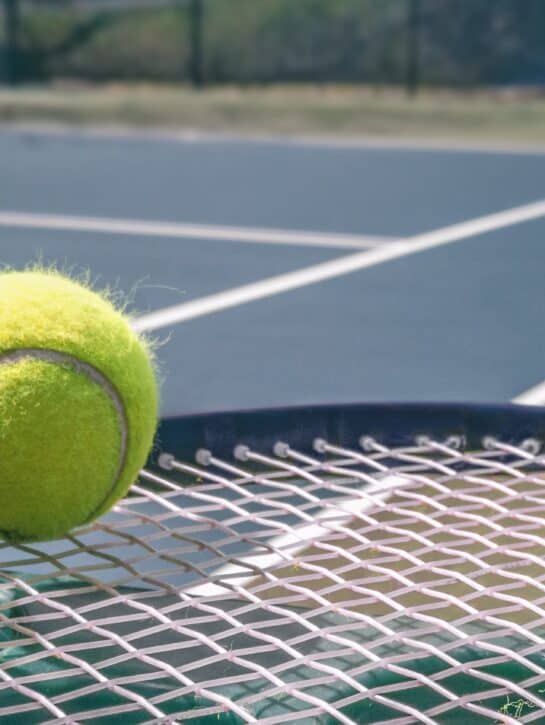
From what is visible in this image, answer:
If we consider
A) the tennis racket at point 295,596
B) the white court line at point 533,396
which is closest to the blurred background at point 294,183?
the white court line at point 533,396

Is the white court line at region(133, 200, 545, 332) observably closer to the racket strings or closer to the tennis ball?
the racket strings

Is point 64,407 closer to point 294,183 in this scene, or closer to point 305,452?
point 305,452

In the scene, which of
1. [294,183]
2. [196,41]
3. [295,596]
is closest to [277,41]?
[196,41]

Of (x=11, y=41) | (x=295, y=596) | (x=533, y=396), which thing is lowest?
(x=533, y=396)

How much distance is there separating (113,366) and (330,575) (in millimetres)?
339

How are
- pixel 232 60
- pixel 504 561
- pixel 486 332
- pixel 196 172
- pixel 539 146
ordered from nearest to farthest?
pixel 504 561 < pixel 486 332 < pixel 196 172 < pixel 539 146 < pixel 232 60

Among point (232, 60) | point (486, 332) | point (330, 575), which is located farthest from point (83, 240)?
point (232, 60)

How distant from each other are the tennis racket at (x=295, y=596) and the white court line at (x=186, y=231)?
2975mm

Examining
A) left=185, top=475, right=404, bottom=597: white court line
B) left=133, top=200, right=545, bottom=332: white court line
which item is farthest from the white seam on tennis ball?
left=133, top=200, right=545, bottom=332: white court line

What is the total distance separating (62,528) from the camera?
4.96 ft

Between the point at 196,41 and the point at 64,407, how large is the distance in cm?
910

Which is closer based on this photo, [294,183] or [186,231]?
[186,231]

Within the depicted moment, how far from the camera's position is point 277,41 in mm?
10375

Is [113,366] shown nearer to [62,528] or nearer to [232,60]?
[62,528]
